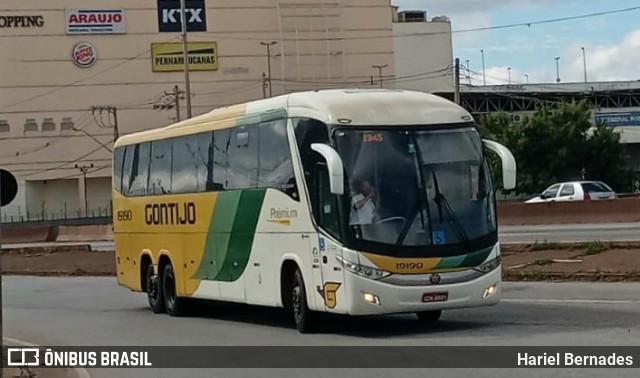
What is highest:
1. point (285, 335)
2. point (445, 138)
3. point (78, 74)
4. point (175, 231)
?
point (78, 74)

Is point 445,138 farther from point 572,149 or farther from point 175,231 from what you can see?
point 572,149

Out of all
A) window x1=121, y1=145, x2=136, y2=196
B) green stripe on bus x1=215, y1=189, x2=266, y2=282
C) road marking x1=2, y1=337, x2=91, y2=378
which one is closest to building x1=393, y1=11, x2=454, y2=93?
window x1=121, y1=145, x2=136, y2=196

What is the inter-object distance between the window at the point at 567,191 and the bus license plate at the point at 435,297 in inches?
1379

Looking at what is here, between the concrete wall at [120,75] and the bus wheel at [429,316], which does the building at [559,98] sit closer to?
the concrete wall at [120,75]

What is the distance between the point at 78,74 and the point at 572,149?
43.4m

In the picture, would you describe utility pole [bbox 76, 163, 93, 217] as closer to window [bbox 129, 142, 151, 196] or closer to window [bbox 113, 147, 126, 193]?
window [bbox 113, 147, 126, 193]

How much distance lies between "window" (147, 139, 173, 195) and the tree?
57.2 m

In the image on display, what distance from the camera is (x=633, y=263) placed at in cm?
2297

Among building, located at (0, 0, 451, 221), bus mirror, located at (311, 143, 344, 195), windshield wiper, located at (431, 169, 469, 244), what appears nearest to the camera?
bus mirror, located at (311, 143, 344, 195)

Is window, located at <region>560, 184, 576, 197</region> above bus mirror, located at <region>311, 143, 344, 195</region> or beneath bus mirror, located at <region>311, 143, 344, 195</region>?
beneath

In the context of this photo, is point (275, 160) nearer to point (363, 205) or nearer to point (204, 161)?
point (363, 205)

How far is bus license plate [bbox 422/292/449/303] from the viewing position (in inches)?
599

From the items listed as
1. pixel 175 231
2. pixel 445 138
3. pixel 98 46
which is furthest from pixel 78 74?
pixel 445 138

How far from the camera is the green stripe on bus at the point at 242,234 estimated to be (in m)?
17.9
